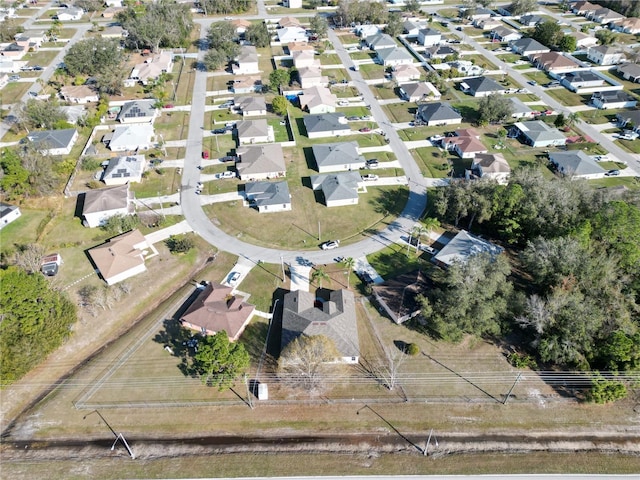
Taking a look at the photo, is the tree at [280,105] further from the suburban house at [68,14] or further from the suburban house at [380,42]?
the suburban house at [68,14]

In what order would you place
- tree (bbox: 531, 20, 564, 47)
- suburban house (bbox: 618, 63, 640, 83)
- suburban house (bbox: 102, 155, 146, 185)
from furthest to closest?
tree (bbox: 531, 20, 564, 47) < suburban house (bbox: 618, 63, 640, 83) < suburban house (bbox: 102, 155, 146, 185)

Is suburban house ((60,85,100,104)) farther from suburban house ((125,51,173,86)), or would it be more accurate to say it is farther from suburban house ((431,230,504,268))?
suburban house ((431,230,504,268))

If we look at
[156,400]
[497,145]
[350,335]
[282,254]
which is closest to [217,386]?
[156,400]

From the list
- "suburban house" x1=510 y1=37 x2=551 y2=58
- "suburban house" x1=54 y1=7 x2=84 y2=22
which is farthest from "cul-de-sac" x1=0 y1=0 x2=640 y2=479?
"suburban house" x1=54 y1=7 x2=84 y2=22

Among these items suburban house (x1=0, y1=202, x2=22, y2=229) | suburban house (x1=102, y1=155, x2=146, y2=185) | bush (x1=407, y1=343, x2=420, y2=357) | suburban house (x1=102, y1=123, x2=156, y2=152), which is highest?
suburban house (x1=102, y1=123, x2=156, y2=152)

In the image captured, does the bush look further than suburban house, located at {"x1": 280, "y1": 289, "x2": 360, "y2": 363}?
Yes

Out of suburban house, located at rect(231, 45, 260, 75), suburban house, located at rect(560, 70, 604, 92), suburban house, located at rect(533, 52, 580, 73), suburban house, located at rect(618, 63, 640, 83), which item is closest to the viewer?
suburban house, located at rect(560, 70, 604, 92)

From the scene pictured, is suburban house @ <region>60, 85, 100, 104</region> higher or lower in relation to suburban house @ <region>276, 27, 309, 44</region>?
lower
